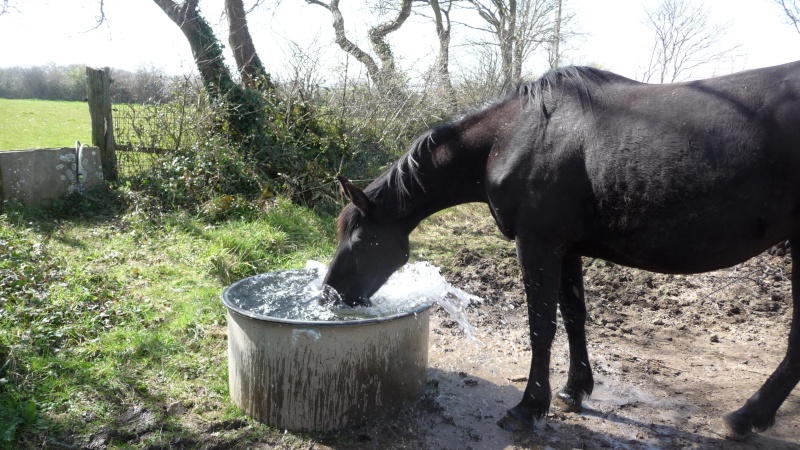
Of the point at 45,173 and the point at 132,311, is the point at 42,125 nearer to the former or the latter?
the point at 45,173

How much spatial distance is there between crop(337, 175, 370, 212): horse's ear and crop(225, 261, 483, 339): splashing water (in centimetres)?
61

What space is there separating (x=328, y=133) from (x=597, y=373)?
5.90 metres

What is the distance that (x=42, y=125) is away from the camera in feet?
45.9

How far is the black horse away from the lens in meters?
2.61

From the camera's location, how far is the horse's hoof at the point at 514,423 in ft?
10.6

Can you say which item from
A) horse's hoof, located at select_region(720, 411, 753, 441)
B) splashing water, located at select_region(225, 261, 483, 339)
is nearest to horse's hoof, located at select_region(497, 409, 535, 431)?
splashing water, located at select_region(225, 261, 483, 339)

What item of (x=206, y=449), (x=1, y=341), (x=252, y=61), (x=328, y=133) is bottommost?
(x=206, y=449)

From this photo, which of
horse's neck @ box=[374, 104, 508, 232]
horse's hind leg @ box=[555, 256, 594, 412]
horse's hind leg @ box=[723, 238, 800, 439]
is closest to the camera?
horse's hind leg @ box=[723, 238, 800, 439]

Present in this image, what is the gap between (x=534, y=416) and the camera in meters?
3.24

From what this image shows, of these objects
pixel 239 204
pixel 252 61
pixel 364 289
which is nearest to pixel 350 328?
pixel 364 289

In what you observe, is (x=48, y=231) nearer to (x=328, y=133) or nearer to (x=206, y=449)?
(x=328, y=133)

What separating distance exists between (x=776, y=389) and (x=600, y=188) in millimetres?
1532

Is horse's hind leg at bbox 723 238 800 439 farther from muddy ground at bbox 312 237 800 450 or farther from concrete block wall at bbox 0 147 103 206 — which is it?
concrete block wall at bbox 0 147 103 206

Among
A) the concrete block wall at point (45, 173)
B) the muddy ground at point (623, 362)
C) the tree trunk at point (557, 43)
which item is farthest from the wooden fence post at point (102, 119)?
the tree trunk at point (557, 43)
